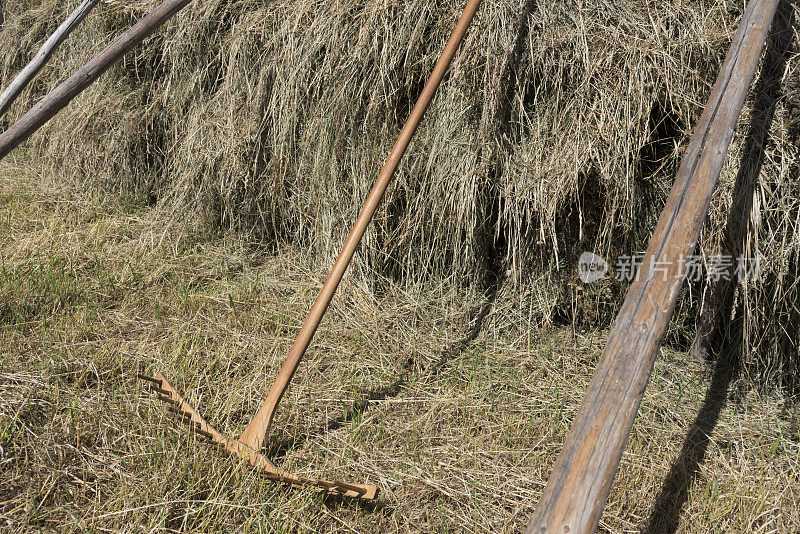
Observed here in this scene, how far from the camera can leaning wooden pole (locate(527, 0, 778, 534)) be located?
141 centimetres

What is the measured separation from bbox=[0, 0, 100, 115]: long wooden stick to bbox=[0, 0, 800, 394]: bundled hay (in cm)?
103

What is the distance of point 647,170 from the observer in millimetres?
2824

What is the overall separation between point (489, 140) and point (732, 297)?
1237 mm

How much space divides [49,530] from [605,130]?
2.41 m

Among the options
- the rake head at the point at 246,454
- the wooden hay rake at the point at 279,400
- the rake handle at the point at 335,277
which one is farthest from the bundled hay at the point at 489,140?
the rake head at the point at 246,454

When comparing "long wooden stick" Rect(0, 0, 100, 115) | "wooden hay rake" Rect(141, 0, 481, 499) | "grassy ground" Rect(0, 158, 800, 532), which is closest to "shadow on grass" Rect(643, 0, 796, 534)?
"grassy ground" Rect(0, 158, 800, 532)

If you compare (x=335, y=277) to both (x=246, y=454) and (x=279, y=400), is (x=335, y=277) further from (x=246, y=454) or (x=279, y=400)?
(x=246, y=454)

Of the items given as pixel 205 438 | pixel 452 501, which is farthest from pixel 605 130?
pixel 205 438

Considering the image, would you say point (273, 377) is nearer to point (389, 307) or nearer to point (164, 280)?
point (389, 307)

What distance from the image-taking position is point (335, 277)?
88.3 inches

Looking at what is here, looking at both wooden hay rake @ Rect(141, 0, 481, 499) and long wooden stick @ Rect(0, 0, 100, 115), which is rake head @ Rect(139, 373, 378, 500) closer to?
wooden hay rake @ Rect(141, 0, 481, 499)

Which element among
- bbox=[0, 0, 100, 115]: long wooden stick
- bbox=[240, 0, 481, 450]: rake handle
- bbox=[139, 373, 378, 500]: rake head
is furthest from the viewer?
bbox=[0, 0, 100, 115]: long wooden stick

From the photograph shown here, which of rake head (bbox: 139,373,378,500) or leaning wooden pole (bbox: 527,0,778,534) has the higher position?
leaning wooden pole (bbox: 527,0,778,534)

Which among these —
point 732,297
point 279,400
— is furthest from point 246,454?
point 732,297
